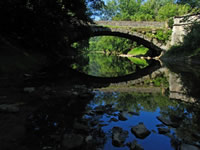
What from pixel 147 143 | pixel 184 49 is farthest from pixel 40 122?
pixel 184 49

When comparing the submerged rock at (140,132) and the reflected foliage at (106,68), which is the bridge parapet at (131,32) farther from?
the submerged rock at (140,132)

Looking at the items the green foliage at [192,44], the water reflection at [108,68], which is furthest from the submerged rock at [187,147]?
the green foliage at [192,44]

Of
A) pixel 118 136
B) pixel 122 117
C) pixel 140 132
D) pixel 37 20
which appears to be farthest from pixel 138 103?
pixel 37 20

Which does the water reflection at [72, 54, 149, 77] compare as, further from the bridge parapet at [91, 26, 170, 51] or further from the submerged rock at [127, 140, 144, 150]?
the bridge parapet at [91, 26, 170, 51]

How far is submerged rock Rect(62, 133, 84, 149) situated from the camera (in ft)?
5.17

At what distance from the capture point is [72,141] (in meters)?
1.64

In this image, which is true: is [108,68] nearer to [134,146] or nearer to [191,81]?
[191,81]

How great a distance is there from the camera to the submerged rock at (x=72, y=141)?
158 centimetres

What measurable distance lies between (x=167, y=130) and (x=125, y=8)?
49427 mm

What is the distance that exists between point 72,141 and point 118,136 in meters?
0.58

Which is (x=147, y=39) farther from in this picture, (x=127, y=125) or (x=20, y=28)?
(x=127, y=125)

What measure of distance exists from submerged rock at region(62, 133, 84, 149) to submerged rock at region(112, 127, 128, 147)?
Result: 400mm

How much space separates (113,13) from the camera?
53.6 meters

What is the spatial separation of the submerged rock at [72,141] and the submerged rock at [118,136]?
40 centimetres
